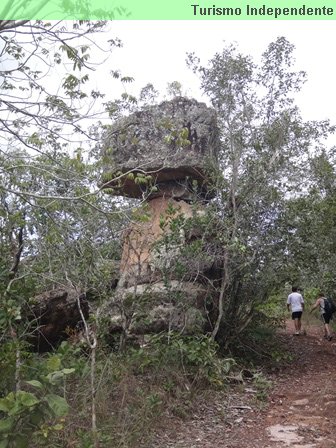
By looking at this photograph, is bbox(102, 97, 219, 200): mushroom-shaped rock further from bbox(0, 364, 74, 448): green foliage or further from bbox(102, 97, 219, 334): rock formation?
bbox(0, 364, 74, 448): green foliage

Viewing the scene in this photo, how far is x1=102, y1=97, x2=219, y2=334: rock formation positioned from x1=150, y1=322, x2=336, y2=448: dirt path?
4.54ft

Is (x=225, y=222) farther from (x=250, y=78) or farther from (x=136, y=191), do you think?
(x=250, y=78)

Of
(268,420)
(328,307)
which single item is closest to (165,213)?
(268,420)

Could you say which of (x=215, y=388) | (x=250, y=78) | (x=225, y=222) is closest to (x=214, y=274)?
(x=225, y=222)

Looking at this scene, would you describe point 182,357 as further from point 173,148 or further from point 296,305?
point 296,305

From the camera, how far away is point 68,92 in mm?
4781

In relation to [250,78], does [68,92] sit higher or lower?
lower

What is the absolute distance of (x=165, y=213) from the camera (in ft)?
26.8

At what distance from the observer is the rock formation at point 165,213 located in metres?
6.59

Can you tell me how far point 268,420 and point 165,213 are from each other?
353 centimetres

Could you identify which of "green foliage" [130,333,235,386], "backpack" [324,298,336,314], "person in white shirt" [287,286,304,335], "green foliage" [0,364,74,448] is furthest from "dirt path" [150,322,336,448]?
"backpack" [324,298,336,314]

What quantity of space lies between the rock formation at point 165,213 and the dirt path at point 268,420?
1.38 metres

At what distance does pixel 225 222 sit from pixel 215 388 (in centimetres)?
249

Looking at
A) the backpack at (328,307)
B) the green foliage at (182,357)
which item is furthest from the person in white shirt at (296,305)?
the green foliage at (182,357)
